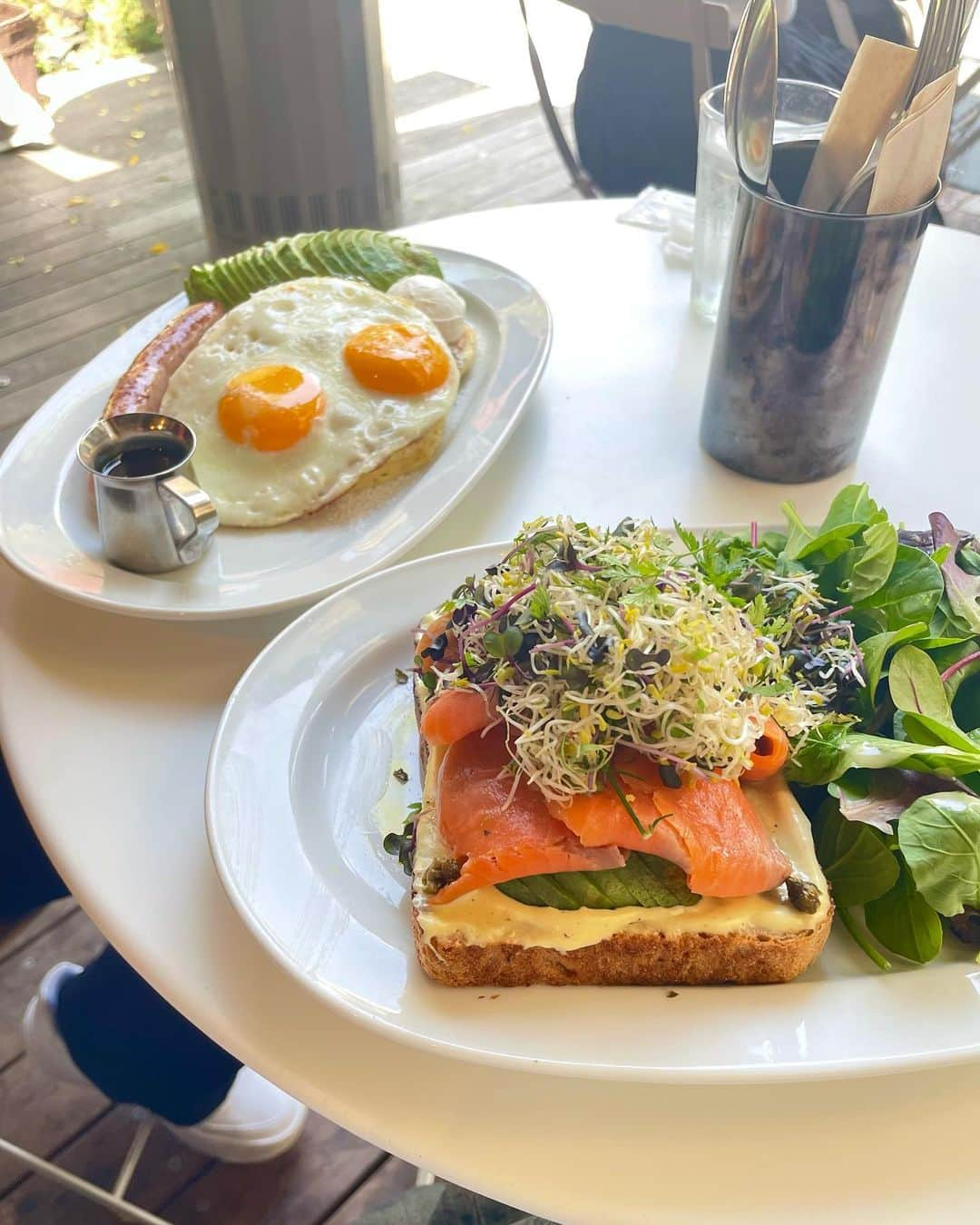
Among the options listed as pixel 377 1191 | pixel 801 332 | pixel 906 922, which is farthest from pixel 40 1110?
pixel 801 332

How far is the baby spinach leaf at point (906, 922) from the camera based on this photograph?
971 mm

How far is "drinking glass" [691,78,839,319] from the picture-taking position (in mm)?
1751

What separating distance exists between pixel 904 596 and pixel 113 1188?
1.76 m

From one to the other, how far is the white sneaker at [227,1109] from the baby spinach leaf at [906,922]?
126cm

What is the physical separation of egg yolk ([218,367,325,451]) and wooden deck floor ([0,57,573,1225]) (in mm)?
1240

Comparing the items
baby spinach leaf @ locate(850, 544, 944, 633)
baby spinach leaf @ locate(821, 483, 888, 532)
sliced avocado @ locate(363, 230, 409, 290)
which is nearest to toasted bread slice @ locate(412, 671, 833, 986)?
baby spinach leaf @ locate(850, 544, 944, 633)

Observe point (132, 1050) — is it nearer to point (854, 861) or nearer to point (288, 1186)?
point (288, 1186)

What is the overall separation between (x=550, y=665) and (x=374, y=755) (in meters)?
0.32

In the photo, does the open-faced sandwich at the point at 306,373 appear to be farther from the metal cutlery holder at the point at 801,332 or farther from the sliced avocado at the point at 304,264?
the metal cutlery holder at the point at 801,332

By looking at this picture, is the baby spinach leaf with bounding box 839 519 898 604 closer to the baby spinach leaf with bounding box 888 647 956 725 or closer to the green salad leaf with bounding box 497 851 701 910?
the baby spinach leaf with bounding box 888 647 956 725

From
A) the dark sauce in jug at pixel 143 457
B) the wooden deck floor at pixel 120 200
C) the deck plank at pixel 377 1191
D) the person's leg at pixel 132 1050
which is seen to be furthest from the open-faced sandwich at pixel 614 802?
the wooden deck floor at pixel 120 200

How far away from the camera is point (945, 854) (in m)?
0.94

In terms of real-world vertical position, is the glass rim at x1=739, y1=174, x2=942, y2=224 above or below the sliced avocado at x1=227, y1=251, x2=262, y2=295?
above

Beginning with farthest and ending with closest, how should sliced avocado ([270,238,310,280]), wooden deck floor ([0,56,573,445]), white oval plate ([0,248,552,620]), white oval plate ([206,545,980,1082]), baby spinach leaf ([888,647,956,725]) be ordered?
wooden deck floor ([0,56,573,445]) < sliced avocado ([270,238,310,280]) < white oval plate ([0,248,552,620]) < baby spinach leaf ([888,647,956,725]) < white oval plate ([206,545,980,1082])
